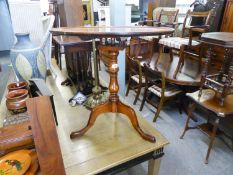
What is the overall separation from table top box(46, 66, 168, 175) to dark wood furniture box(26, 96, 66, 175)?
28 centimetres

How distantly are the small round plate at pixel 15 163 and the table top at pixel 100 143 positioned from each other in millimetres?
211

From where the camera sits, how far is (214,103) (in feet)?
5.41

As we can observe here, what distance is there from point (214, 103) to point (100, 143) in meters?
1.13

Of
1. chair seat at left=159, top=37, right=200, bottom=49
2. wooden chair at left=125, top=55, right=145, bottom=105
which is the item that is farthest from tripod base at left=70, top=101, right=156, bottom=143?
chair seat at left=159, top=37, right=200, bottom=49

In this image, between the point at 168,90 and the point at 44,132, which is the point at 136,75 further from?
the point at 44,132

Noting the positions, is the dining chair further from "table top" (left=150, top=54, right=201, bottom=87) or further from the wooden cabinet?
the wooden cabinet

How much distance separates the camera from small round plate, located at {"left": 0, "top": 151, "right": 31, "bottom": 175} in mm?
862

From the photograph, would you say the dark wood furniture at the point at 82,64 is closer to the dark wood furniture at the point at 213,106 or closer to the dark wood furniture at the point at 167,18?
the dark wood furniture at the point at 213,106

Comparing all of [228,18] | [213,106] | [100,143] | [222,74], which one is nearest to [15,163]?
[100,143]

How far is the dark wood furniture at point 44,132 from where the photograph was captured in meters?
0.67

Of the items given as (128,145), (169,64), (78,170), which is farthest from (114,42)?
(169,64)

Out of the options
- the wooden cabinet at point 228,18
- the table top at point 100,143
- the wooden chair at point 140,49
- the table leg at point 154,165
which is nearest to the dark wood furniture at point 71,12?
the wooden chair at point 140,49

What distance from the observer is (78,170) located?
38.9 inches

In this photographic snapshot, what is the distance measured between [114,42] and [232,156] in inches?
61.8
